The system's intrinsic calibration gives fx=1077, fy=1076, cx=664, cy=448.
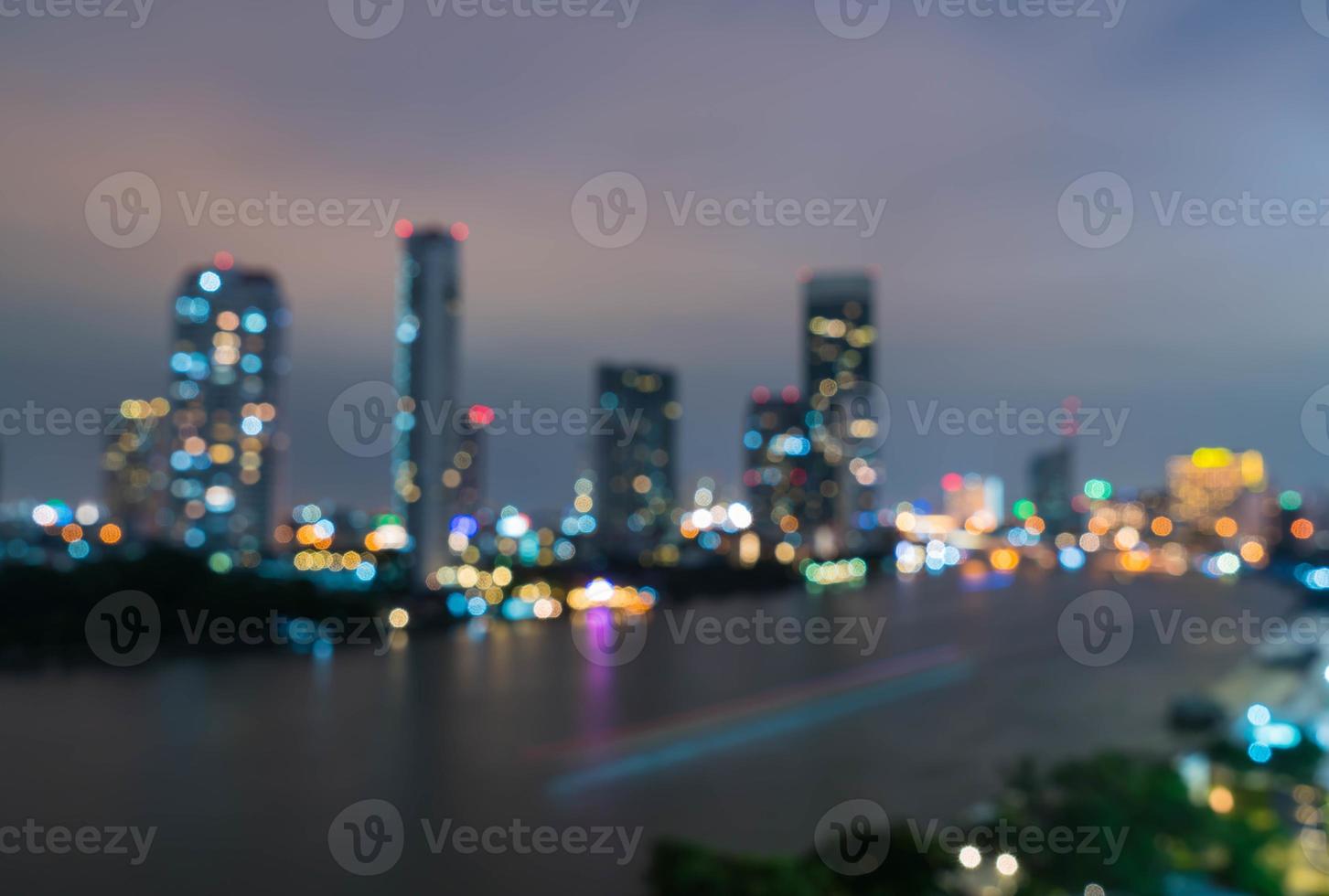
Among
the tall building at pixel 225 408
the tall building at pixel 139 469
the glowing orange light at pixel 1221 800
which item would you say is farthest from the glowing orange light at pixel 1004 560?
the glowing orange light at pixel 1221 800

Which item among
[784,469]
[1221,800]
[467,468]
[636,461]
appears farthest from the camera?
[636,461]

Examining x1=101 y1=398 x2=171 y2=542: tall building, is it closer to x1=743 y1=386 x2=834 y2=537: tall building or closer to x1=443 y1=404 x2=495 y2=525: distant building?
x1=443 y1=404 x2=495 y2=525: distant building

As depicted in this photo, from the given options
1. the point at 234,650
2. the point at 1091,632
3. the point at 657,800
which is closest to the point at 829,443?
the point at 1091,632

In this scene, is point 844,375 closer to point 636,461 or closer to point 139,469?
point 636,461

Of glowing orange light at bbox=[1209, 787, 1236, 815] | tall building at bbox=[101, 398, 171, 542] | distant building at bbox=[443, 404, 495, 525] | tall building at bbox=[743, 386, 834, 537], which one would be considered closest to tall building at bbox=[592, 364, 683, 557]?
tall building at bbox=[743, 386, 834, 537]

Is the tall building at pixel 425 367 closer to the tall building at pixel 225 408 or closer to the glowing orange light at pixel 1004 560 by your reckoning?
the tall building at pixel 225 408

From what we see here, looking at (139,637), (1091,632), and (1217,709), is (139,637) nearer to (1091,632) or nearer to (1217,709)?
(1217,709)

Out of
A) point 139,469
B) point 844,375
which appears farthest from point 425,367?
point 844,375
